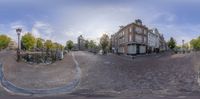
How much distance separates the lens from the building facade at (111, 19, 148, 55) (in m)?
72.9

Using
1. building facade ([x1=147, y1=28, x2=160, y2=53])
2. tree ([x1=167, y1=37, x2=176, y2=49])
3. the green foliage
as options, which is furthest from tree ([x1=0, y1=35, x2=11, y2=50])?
the green foliage

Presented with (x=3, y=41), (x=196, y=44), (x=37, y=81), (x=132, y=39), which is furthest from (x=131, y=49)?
(x=3, y=41)

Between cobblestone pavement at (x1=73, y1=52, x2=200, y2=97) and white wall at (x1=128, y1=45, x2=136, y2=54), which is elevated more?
white wall at (x1=128, y1=45, x2=136, y2=54)

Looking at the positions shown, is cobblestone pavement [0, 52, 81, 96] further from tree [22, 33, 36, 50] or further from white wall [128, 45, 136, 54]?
tree [22, 33, 36, 50]

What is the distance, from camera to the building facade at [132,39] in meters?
72.9

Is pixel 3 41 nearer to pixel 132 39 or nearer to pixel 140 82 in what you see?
pixel 132 39

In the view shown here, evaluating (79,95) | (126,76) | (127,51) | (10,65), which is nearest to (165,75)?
(126,76)

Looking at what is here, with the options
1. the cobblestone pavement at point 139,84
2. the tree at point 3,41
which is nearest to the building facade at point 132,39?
the cobblestone pavement at point 139,84

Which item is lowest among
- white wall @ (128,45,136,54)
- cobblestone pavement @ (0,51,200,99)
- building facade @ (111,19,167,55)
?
cobblestone pavement @ (0,51,200,99)

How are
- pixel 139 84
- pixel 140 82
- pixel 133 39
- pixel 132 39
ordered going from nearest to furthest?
pixel 139 84 < pixel 140 82 < pixel 133 39 < pixel 132 39

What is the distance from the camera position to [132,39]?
7769cm

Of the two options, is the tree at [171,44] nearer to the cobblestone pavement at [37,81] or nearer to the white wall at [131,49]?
the white wall at [131,49]

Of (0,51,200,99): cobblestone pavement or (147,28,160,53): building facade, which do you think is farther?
(147,28,160,53): building facade

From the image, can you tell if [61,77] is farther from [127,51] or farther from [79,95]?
[127,51]
